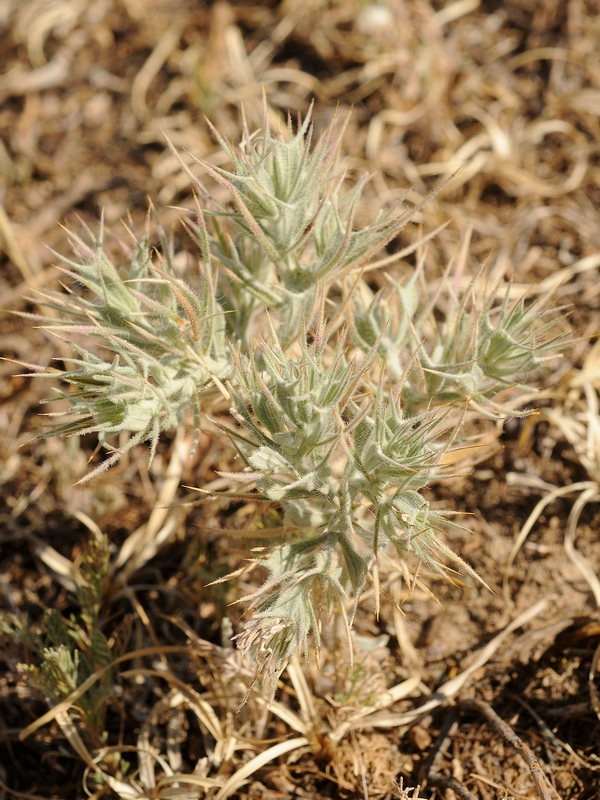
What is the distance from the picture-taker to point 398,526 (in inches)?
58.5

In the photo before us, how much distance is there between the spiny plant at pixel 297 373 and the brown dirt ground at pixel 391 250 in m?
0.31

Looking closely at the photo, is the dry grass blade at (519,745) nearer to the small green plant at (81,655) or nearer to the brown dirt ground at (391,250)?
the brown dirt ground at (391,250)

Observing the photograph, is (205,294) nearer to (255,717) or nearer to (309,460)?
(309,460)

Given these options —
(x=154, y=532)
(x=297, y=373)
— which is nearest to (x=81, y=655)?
(x=154, y=532)

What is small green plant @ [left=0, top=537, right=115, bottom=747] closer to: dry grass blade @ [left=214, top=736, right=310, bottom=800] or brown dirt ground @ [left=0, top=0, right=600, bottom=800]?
brown dirt ground @ [left=0, top=0, right=600, bottom=800]

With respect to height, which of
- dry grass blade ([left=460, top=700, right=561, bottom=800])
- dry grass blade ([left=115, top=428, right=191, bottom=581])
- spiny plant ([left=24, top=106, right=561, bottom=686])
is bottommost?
dry grass blade ([left=460, top=700, right=561, bottom=800])

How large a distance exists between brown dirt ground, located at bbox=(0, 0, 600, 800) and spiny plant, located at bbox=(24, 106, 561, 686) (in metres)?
0.31

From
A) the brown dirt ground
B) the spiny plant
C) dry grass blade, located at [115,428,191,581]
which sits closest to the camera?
the spiny plant

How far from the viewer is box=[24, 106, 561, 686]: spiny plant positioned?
146 centimetres

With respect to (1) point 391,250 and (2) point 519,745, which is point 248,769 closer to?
(2) point 519,745

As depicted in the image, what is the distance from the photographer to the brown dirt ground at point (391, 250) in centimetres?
206

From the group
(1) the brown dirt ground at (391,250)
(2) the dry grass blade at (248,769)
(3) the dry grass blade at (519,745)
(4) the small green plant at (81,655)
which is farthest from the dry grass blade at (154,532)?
(3) the dry grass blade at (519,745)

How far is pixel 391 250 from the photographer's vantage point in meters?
3.14

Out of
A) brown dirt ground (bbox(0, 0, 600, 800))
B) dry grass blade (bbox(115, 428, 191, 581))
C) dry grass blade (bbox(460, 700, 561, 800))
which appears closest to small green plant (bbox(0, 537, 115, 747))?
brown dirt ground (bbox(0, 0, 600, 800))
